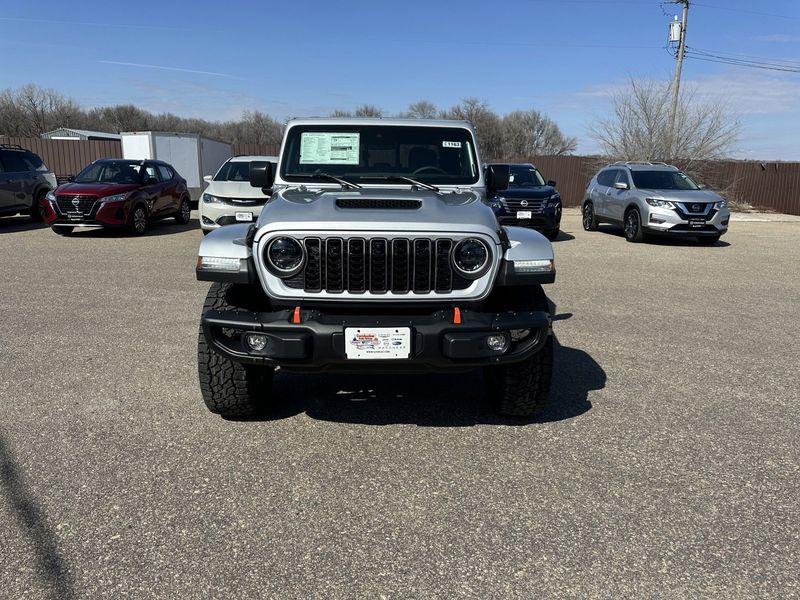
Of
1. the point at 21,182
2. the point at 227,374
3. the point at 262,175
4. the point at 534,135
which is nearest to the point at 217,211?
the point at 21,182

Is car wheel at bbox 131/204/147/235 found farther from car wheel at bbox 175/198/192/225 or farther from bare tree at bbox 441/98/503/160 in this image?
bare tree at bbox 441/98/503/160

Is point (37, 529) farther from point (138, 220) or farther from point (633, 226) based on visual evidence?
point (633, 226)

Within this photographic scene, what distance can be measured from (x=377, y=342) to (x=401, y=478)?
2.31 feet

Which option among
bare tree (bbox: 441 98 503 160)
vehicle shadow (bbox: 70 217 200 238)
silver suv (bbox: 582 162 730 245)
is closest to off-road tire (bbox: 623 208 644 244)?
silver suv (bbox: 582 162 730 245)

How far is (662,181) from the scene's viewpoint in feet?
45.9

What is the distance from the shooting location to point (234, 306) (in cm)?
353

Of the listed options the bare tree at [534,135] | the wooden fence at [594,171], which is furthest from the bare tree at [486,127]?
the wooden fence at [594,171]

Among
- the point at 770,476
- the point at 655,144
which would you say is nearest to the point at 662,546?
the point at 770,476

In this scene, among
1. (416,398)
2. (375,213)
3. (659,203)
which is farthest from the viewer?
(659,203)

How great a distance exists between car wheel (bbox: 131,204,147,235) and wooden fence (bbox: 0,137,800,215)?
14194 millimetres

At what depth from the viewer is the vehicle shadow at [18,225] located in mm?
14633

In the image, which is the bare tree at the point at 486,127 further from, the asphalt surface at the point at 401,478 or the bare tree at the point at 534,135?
the asphalt surface at the point at 401,478

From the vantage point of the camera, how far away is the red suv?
12.7 meters

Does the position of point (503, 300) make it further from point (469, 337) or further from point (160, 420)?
point (160, 420)
